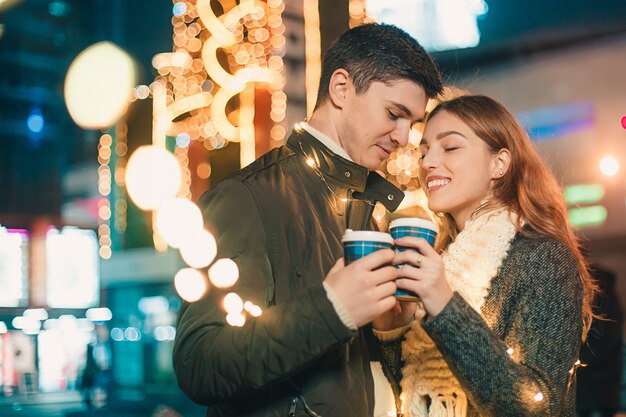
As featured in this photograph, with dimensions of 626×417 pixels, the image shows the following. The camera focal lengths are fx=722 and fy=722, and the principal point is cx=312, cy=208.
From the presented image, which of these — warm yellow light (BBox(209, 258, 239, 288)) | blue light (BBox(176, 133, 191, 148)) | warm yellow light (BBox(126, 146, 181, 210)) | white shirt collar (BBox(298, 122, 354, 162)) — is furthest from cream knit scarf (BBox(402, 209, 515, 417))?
warm yellow light (BBox(126, 146, 181, 210))

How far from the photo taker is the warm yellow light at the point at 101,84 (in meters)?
19.1

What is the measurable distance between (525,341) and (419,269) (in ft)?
2.21

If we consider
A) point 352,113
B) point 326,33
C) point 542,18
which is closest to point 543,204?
point 352,113

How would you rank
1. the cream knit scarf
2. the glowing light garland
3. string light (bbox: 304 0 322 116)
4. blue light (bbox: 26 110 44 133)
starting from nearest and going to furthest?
the cream knit scarf, string light (bbox: 304 0 322 116), the glowing light garland, blue light (bbox: 26 110 44 133)

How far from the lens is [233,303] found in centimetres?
212

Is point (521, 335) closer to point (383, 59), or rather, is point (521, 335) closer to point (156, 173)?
point (383, 59)

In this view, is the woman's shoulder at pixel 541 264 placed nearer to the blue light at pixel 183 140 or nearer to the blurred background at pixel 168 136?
the blurred background at pixel 168 136

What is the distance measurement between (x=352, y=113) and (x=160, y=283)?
18.6 meters

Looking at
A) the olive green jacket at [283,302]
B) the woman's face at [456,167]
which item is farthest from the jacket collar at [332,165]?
the woman's face at [456,167]

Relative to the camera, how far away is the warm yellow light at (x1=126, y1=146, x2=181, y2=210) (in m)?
14.2

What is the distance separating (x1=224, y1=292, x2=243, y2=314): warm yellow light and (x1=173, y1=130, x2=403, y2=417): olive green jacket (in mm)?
18

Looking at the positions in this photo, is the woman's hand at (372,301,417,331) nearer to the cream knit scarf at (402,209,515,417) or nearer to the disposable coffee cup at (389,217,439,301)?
the cream knit scarf at (402,209,515,417)

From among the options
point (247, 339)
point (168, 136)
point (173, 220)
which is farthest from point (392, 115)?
point (173, 220)

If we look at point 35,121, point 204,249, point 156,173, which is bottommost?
point 204,249
